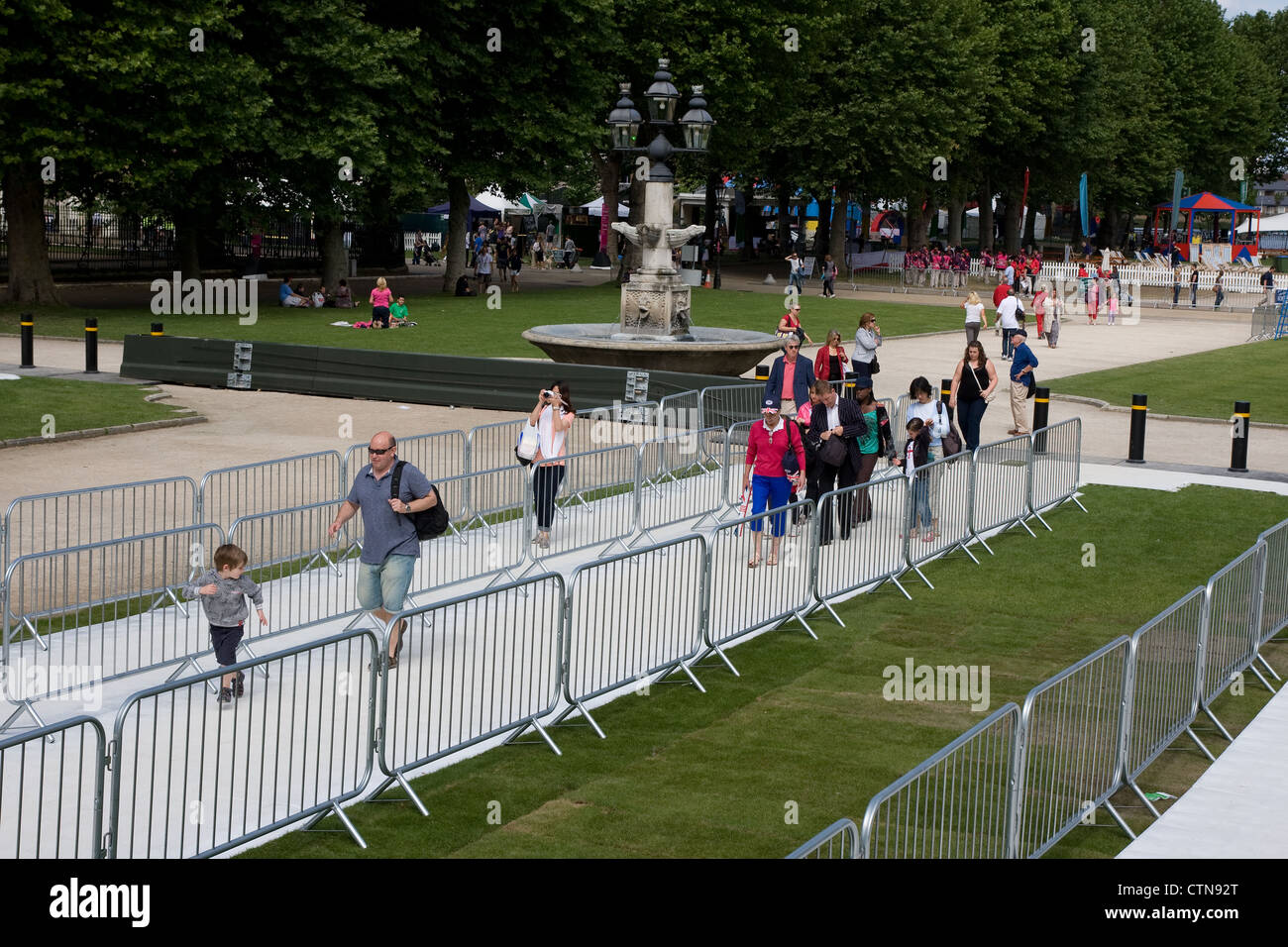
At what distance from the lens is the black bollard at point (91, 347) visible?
94.9 feet

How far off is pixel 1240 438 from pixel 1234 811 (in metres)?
13.4

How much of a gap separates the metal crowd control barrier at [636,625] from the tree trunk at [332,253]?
1460 inches

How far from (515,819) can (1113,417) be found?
20.7 metres

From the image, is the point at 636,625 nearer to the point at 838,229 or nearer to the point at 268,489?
the point at 268,489

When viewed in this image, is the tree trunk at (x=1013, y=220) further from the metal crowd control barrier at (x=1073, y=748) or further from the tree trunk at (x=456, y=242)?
the metal crowd control barrier at (x=1073, y=748)

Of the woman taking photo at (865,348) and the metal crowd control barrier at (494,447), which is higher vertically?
the woman taking photo at (865,348)

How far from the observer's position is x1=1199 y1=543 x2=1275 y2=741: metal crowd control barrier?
11.3 meters

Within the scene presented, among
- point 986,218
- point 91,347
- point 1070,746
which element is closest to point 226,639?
point 1070,746

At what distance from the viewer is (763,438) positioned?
15484 millimetres

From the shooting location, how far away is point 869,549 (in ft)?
49.3

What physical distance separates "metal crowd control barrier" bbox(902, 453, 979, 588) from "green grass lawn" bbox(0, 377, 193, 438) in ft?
41.4

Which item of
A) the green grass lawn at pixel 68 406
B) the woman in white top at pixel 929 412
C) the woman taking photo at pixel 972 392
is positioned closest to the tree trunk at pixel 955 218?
the green grass lawn at pixel 68 406
